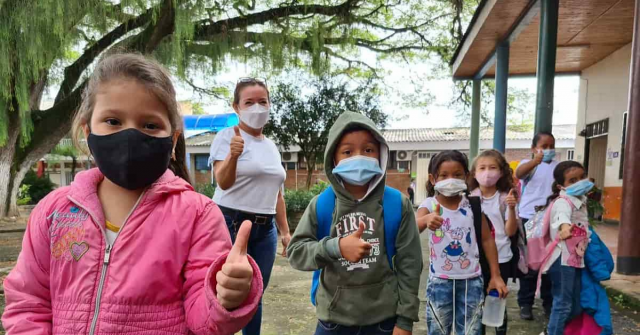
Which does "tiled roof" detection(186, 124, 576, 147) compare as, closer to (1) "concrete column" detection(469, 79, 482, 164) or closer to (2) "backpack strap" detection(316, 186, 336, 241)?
(1) "concrete column" detection(469, 79, 482, 164)

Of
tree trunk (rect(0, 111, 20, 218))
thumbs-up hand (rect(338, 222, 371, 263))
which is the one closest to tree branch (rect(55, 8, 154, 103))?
tree trunk (rect(0, 111, 20, 218))

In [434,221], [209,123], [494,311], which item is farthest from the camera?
[209,123]

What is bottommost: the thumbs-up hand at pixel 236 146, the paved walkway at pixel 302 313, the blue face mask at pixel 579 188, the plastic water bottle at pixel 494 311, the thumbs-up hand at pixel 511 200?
the paved walkway at pixel 302 313

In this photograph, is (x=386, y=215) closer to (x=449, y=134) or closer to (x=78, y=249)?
(x=78, y=249)

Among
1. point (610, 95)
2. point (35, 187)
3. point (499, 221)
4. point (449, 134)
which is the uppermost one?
point (610, 95)

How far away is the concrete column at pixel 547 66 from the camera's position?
4926 millimetres

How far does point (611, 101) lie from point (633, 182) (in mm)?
7150

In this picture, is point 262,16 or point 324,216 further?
point 262,16

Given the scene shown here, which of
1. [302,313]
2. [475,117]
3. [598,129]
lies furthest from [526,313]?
[598,129]

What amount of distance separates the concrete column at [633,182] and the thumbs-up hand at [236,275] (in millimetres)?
4577

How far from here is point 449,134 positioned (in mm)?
20859

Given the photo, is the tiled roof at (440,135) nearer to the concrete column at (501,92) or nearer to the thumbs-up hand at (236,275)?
the concrete column at (501,92)

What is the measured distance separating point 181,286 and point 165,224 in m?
0.18

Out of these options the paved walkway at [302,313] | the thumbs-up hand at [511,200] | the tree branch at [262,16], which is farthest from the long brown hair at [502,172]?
the tree branch at [262,16]
